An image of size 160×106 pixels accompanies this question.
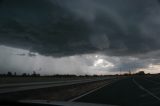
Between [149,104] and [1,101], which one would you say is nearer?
[1,101]

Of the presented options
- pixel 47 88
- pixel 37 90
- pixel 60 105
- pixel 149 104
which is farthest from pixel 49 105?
pixel 47 88

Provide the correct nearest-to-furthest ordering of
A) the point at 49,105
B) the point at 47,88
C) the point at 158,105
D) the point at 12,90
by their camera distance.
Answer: the point at 49,105
the point at 158,105
the point at 12,90
the point at 47,88

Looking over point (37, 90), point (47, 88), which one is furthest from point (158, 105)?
point (47, 88)

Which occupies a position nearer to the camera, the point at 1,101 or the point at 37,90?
the point at 1,101

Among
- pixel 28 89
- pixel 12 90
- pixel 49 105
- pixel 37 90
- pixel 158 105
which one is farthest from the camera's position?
pixel 37 90

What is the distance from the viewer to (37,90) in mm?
27156

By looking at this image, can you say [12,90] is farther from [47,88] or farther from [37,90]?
[47,88]

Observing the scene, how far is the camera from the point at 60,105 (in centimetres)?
700

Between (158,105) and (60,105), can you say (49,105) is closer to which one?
(60,105)

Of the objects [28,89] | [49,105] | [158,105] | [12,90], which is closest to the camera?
[49,105]

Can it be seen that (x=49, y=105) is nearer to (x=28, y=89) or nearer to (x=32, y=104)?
(x=32, y=104)

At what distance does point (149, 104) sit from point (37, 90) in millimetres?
12960

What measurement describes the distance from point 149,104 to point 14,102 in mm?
10894

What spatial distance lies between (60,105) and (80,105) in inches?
22.7
